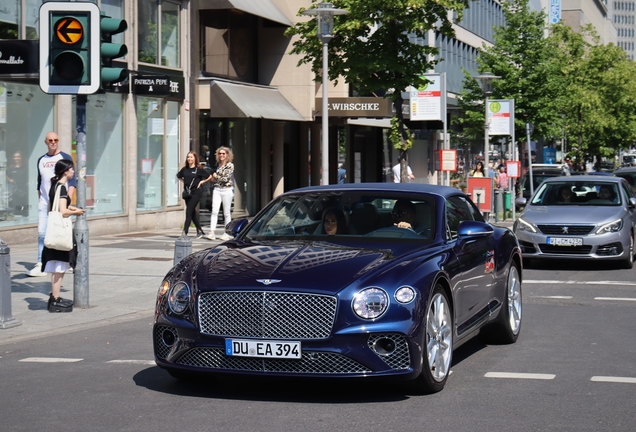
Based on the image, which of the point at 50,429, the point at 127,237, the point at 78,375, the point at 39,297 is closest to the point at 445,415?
the point at 50,429

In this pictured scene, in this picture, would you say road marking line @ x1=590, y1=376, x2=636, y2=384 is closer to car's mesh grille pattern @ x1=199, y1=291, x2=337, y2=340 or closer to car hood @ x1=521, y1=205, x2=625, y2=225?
car's mesh grille pattern @ x1=199, y1=291, x2=337, y2=340

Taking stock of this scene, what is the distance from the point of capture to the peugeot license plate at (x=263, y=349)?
6.77 m

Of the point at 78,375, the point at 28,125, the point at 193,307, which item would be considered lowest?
the point at 78,375

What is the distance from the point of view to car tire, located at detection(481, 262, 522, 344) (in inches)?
374

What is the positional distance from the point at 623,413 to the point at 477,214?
3465mm

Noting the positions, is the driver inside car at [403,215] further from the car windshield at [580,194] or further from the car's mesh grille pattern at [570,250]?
the car windshield at [580,194]

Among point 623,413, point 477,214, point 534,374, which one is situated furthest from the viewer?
point 477,214

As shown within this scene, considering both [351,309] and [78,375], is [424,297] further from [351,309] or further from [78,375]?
[78,375]

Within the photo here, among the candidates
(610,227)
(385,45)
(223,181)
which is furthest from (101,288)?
(385,45)

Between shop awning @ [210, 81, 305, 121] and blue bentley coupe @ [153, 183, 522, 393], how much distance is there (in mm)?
19931

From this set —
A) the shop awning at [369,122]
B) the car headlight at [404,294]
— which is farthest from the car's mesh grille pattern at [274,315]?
the shop awning at [369,122]

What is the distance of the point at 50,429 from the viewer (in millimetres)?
6219

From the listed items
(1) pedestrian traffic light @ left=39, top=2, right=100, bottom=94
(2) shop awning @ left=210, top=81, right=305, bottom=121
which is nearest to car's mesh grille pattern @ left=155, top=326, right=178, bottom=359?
(1) pedestrian traffic light @ left=39, top=2, right=100, bottom=94

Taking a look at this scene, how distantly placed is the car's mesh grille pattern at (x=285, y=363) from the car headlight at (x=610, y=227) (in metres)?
11.3
